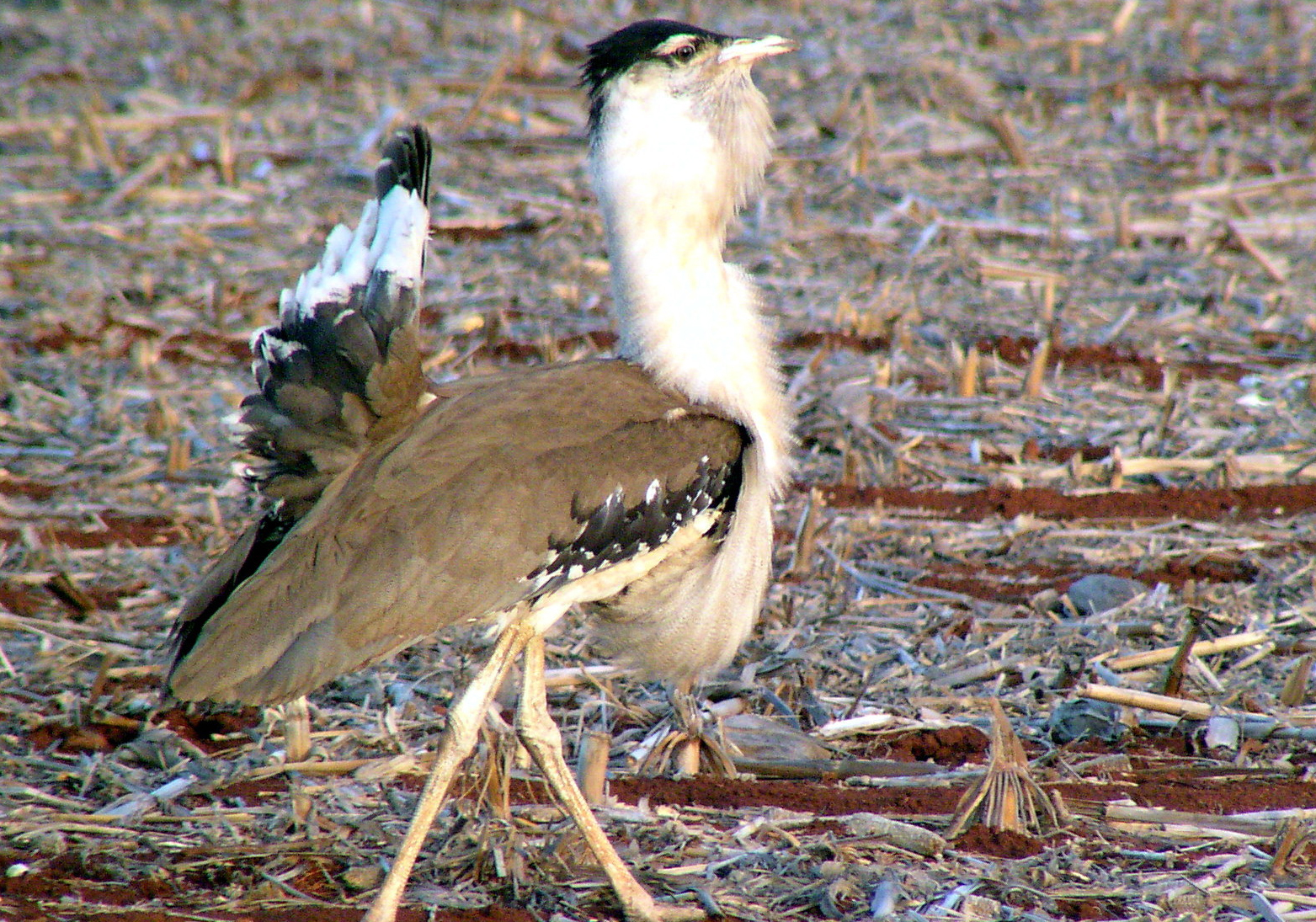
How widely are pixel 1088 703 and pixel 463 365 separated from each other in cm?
360

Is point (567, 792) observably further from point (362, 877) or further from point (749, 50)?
point (749, 50)

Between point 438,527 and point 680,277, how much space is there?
0.97 metres

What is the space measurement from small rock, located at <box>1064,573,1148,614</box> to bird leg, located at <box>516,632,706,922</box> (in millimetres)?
2122

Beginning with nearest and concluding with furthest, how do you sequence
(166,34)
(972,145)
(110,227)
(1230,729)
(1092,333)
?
(1230,729)
(1092,333)
(110,227)
(972,145)
(166,34)

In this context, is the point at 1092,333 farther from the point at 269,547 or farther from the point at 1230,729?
the point at 269,547

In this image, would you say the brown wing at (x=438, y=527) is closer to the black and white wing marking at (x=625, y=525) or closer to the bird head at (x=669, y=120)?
the black and white wing marking at (x=625, y=525)

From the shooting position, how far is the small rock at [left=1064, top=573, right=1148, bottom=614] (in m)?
5.50

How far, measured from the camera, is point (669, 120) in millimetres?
4270

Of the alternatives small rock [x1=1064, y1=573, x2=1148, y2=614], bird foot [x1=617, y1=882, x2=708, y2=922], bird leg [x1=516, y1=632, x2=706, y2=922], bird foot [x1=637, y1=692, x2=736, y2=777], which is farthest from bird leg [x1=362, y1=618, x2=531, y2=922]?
small rock [x1=1064, y1=573, x2=1148, y2=614]

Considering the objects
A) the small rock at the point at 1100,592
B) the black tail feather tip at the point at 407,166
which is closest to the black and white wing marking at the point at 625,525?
the black tail feather tip at the point at 407,166

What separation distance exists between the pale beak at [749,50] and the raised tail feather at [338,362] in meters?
0.91

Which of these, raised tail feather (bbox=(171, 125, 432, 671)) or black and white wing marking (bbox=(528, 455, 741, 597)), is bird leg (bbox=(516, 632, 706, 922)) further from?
raised tail feather (bbox=(171, 125, 432, 671))

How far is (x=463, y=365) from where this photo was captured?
741cm

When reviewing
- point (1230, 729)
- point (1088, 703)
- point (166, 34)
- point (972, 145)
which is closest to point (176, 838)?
point (1088, 703)
